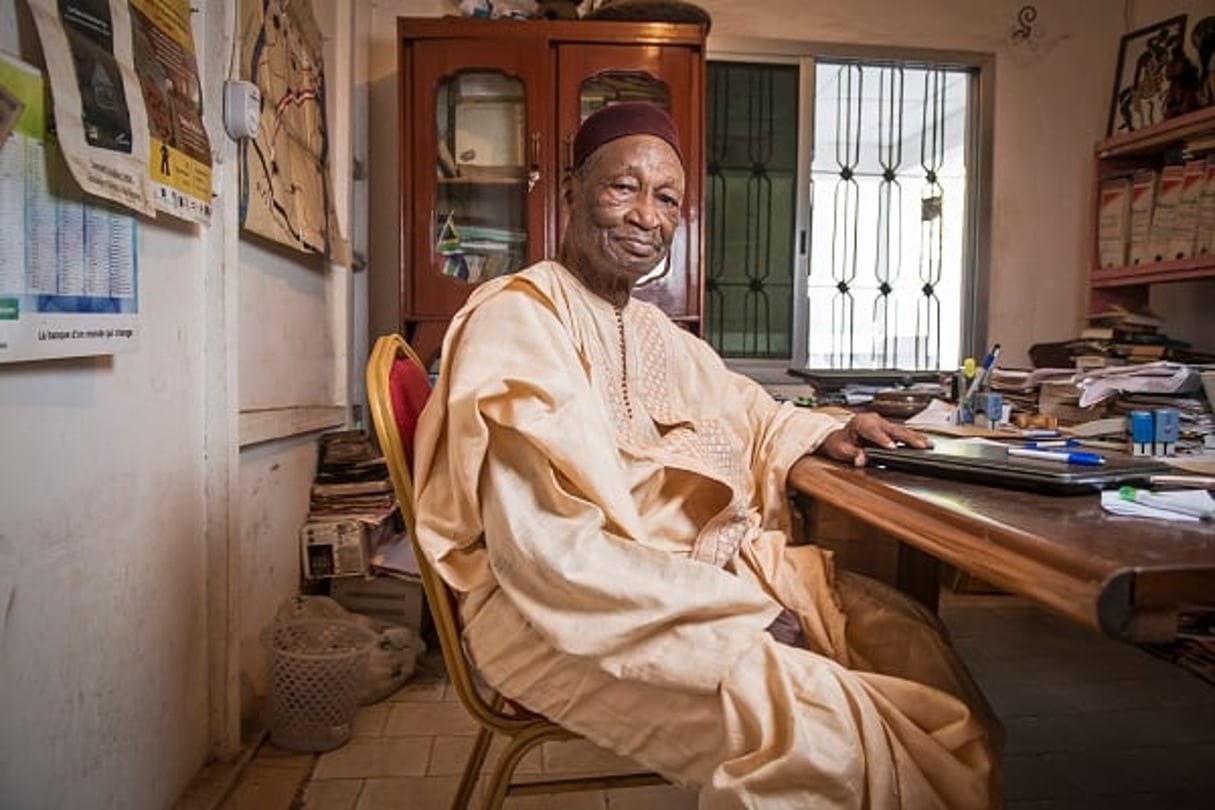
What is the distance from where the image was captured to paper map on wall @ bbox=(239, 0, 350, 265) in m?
1.58

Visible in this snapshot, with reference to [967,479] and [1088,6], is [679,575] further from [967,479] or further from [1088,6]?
[1088,6]

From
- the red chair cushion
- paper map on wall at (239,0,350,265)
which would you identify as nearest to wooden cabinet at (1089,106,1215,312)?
the red chair cushion

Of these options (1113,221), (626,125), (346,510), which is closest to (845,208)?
(1113,221)

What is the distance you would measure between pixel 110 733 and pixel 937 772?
43.5 inches

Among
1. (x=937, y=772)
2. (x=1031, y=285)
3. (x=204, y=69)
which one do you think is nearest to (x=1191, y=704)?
(x=1031, y=285)

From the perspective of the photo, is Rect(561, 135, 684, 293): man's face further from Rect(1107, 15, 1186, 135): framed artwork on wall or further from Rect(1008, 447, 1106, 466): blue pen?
Rect(1107, 15, 1186, 135): framed artwork on wall

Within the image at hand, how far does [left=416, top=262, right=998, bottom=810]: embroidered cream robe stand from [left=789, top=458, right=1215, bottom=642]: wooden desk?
17 cm

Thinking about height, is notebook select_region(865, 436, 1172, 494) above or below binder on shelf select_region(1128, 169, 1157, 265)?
below

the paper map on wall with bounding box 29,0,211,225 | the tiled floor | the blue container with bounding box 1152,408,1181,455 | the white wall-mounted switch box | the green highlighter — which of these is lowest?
the tiled floor

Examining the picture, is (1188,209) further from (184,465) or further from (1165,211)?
(184,465)

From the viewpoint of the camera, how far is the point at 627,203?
1.13 m

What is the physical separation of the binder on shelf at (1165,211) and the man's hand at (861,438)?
1.83 m

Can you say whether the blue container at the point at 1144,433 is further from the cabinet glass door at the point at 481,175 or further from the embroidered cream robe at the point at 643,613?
the cabinet glass door at the point at 481,175

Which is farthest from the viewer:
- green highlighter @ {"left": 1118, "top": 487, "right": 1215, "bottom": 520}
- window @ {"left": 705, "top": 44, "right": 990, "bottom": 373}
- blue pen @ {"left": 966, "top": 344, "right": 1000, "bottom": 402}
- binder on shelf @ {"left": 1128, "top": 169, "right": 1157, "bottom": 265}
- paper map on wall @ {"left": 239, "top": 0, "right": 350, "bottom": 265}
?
window @ {"left": 705, "top": 44, "right": 990, "bottom": 373}
